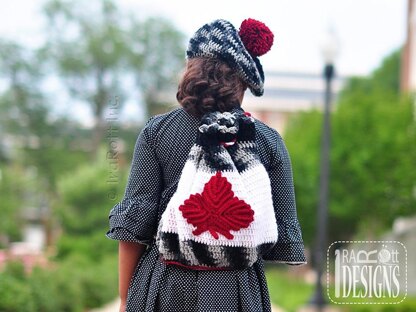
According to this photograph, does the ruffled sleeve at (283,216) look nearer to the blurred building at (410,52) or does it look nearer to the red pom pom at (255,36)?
the red pom pom at (255,36)

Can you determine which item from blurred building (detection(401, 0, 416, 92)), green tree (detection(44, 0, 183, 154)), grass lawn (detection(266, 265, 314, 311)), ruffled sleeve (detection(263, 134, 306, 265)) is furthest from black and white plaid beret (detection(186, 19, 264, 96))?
green tree (detection(44, 0, 183, 154))

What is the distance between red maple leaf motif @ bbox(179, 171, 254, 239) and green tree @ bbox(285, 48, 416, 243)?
21052mm

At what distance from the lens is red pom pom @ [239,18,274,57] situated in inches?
105

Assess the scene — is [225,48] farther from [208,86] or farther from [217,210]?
[217,210]

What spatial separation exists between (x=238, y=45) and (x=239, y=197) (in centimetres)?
48

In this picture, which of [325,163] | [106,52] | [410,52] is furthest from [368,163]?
[106,52]

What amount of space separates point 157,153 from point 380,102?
22.4m

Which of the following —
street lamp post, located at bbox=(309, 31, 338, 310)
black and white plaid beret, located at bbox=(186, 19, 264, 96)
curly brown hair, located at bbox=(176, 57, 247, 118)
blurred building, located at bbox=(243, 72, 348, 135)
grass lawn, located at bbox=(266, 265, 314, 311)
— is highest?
black and white plaid beret, located at bbox=(186, 19, 264, 96)

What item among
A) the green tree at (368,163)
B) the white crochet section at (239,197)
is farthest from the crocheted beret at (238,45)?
the green tree at (368,163)

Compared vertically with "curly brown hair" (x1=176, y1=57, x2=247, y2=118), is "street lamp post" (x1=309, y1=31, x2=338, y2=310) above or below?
below

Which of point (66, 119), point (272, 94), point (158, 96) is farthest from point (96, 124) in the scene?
point (272, 94)

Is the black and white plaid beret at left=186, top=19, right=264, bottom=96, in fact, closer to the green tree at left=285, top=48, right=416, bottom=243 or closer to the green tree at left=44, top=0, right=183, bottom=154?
the green tree at left=285, top=48, right=416, bottom=243

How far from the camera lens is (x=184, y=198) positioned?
249 cm

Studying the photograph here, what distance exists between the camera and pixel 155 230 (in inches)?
104
